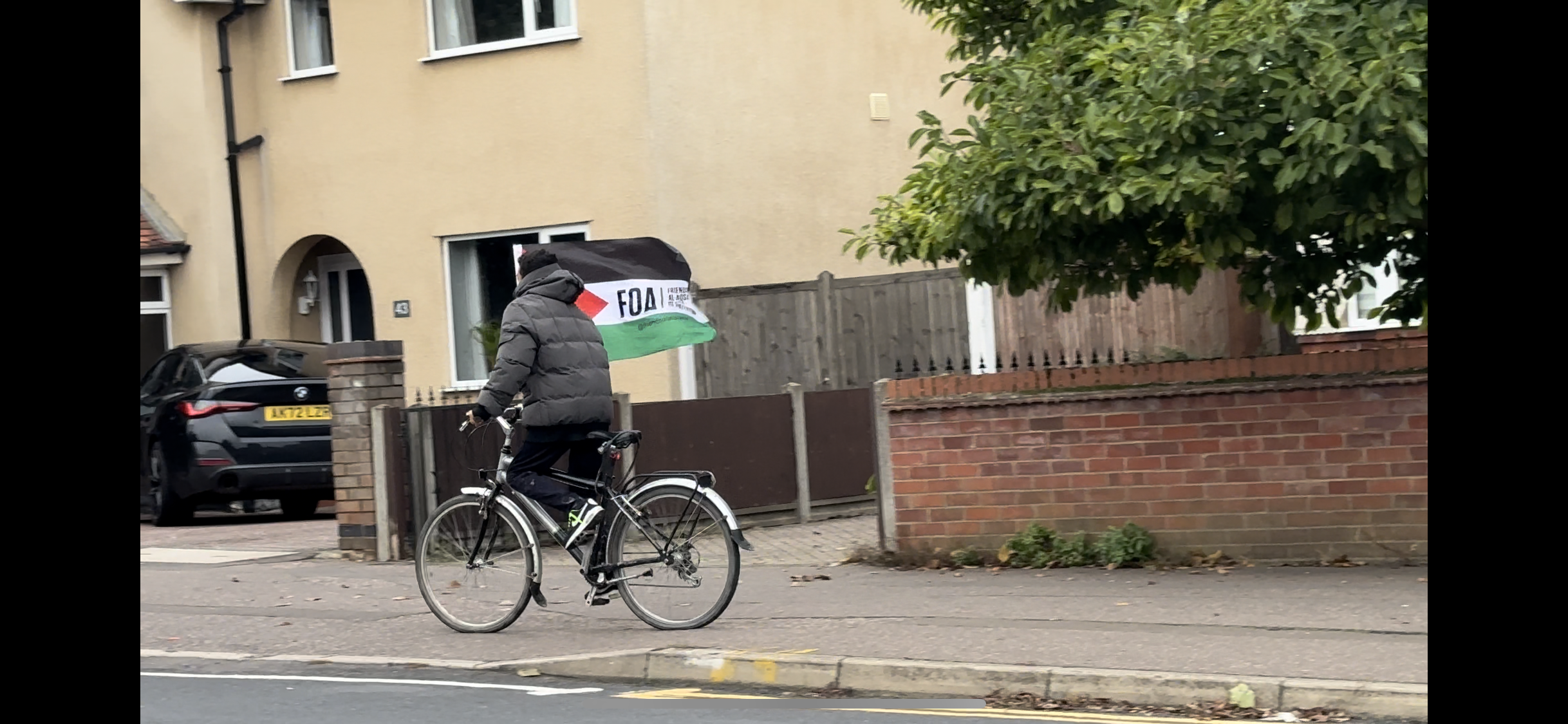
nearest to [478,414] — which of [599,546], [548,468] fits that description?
[548,468]

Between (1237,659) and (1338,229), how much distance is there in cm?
280

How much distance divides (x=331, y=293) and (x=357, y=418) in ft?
21.7

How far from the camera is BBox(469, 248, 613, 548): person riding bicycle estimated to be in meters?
8.53

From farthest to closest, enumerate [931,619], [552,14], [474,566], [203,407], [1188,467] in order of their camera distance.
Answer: [552,14] → [203,407] → [1188,467] → [474,566] → [931,619]

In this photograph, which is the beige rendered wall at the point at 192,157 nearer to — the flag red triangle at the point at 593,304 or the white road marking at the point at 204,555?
the white road marking at the point at 204,555

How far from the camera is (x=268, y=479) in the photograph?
14.5 m

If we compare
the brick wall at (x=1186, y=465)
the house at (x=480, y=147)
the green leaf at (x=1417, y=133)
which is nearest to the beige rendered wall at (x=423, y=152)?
the house at (x=480, y=147)

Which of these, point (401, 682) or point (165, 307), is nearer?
point (401, 682)

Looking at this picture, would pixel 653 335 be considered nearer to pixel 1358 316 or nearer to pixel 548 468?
pixel 548 468

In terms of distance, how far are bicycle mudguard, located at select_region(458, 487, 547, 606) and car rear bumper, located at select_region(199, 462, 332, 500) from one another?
20.4ft

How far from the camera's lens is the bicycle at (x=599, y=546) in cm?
846

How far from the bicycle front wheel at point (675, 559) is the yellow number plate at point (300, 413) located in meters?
6.66
